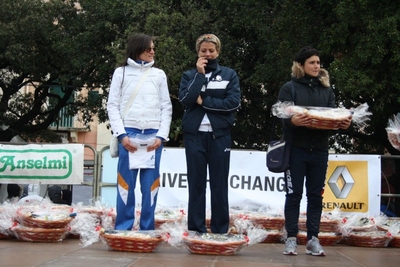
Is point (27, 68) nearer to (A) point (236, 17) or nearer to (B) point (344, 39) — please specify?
(A) point (236, 17)

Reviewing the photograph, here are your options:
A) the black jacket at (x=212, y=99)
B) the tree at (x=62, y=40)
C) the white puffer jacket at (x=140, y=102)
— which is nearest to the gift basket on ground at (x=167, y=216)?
the white puffer jacket at (x=140, y=102)

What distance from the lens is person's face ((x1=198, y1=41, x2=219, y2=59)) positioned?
6.20 metres

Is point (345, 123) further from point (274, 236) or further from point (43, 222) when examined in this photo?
point (43, 222)

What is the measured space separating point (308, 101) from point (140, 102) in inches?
59.0

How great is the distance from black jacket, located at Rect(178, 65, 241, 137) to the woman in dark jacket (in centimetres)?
45

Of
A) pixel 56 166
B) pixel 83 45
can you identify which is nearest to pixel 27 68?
pixel 83 45

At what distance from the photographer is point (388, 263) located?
19.4 ft

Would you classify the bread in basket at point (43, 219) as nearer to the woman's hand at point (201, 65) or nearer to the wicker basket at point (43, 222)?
the wicker basket at point (43, 222)

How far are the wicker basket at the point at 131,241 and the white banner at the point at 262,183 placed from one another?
3.14m

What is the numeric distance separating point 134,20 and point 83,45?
2712mm

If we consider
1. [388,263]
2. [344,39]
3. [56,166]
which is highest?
[344,39]

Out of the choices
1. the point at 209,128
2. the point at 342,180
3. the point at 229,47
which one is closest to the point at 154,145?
the point at 209,128

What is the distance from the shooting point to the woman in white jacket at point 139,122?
6223 millimetres

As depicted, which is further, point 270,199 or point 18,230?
point 270,199
